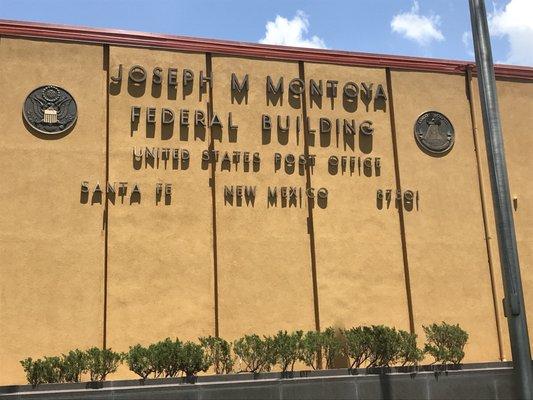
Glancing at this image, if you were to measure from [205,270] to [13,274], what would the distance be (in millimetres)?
4435

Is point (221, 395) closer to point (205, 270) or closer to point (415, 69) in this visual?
point (205, 270)

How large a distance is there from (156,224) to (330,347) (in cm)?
510

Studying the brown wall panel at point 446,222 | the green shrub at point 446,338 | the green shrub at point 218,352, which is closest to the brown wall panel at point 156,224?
the green shrub at point 218,352

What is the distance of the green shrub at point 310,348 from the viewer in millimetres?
14633

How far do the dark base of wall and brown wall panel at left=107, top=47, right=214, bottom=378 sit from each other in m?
3.31

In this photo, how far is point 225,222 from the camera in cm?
1712

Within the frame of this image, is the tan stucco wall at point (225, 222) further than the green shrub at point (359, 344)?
Yes

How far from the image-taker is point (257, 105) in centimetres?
1814

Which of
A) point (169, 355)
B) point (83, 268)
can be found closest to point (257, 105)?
point (83, 268)

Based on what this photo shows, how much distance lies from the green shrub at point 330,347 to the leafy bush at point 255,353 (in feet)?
5.04

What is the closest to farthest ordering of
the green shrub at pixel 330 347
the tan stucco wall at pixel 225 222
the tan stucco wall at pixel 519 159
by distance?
the green shrub at pixel 330 347, the tan stucco wall at pixel 225 222, the tan stucco wall at pixel 519 159

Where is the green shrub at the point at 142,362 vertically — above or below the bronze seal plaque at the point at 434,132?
below

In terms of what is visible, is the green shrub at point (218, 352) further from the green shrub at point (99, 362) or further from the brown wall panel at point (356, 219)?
the brown wall panel at point (356, 219)

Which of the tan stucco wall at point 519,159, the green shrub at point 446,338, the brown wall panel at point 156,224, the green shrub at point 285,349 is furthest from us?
the tan stucco wall at point 519,159
